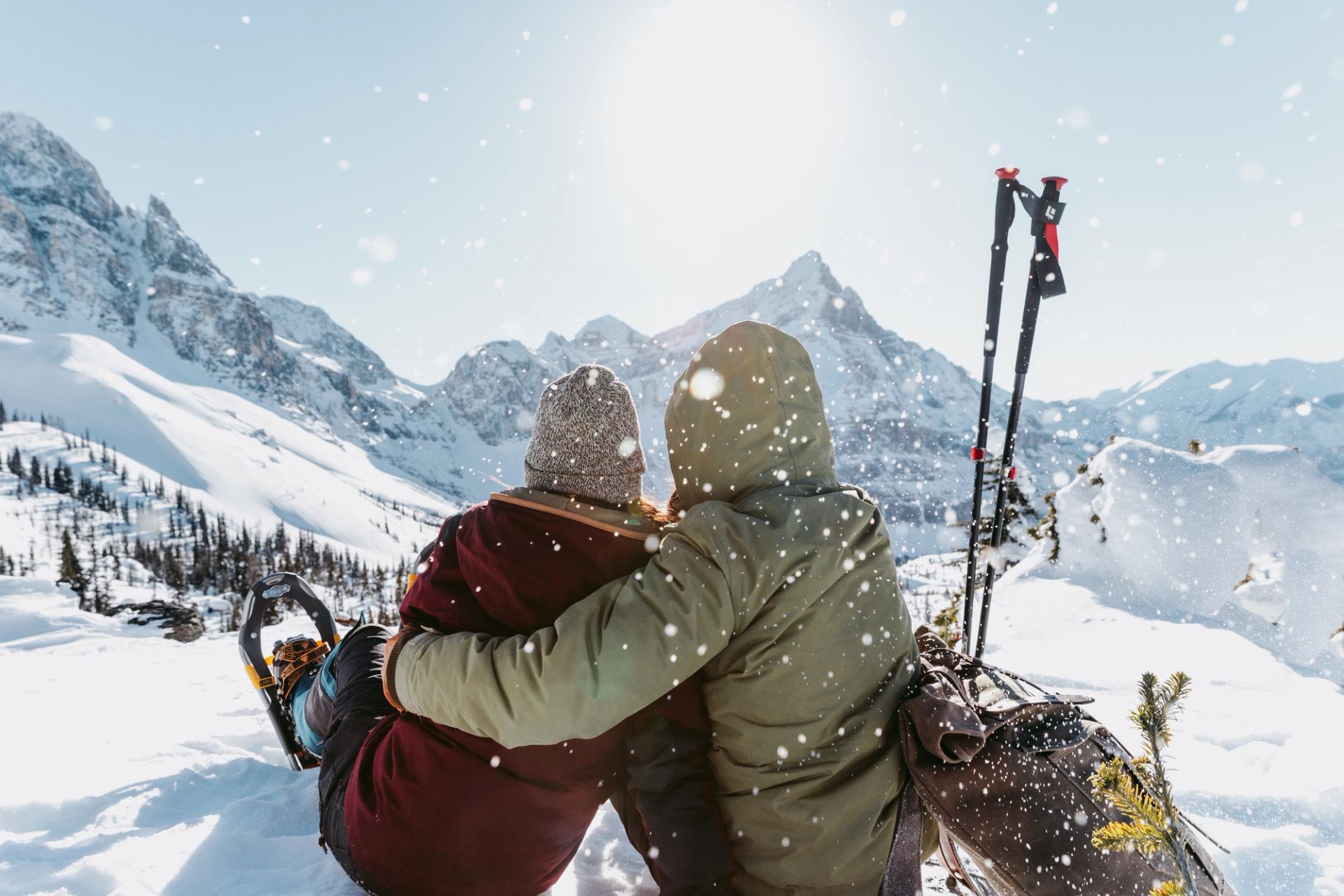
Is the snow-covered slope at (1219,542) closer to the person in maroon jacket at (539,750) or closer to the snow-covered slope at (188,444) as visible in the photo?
the person in maroon jacket at (539,750)

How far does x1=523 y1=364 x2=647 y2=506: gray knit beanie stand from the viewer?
2191mm

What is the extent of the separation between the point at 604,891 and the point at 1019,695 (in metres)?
1.77

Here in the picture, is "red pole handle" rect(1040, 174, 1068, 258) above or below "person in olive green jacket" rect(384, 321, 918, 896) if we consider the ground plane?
above

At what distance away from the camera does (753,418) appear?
2.12m

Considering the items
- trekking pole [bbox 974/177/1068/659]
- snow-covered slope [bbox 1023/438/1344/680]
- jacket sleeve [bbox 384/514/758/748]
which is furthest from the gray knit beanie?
snow-covered slope [bbox 1023/438/1344/680]

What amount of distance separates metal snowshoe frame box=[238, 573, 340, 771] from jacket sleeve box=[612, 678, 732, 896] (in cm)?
229

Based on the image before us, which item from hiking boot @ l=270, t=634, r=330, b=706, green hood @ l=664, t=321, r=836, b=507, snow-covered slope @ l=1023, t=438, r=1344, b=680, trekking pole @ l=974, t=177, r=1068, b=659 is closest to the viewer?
green hood @ l=664, t=321, r=836, b=507

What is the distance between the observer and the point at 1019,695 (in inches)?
82.4

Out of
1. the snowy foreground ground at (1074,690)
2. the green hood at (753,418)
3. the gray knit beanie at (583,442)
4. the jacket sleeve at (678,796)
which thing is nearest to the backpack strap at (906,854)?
the jacket sleeve at (678,796)

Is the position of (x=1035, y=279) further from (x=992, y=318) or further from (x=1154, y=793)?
(x=1154, y=793)

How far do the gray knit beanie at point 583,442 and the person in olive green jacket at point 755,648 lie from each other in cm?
19

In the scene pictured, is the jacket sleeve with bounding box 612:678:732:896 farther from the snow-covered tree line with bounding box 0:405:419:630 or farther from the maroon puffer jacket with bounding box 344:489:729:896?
the snow-covered tree line with bounding box 0:405:419:630

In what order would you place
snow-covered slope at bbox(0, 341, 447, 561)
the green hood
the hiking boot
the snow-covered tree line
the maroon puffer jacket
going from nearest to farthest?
the maroon puffer jacket
the green hood
the hiking boot
the snow-covered tree line
snow-covered slope at bbox(0, 341, 447, 561)

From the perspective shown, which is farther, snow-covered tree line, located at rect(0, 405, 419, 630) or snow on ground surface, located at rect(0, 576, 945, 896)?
snow-covered tree line, located at rect(0, 405, 419, 630)
